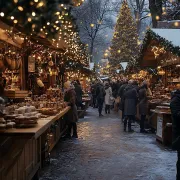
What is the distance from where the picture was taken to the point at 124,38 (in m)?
44.7

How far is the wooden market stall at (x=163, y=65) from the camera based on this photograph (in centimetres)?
1163

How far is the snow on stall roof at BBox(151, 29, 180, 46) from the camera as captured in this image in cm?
1452

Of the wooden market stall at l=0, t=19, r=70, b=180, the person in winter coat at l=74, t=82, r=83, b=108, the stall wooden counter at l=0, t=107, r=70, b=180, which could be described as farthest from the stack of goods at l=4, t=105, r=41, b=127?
the person in winter coat at l=74, t=82, r=83, b=108

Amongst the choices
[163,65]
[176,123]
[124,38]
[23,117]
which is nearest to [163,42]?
[163,65]

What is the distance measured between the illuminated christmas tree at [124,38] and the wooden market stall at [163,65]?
2015 centimetres

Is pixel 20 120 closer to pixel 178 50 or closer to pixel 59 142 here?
pixel 59 142

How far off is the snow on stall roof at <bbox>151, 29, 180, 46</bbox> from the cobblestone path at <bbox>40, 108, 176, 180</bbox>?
345 cm

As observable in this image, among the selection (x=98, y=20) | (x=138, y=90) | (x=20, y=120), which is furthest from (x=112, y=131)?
(x=98, y=20)

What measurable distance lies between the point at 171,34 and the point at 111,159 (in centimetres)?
729

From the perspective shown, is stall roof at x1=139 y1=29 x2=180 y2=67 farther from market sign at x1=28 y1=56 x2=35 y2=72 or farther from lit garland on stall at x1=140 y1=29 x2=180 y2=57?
market sign at x1=28 y1=56 x2=35 y2=72

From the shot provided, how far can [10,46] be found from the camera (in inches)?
420

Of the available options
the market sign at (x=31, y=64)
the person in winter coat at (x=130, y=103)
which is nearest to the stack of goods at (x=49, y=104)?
the market sign at (x=31, y=64)

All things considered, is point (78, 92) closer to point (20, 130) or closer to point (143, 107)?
point (143, 107)

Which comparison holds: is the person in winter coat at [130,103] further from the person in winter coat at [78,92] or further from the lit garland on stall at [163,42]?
the person in winter coat at [78,92]
